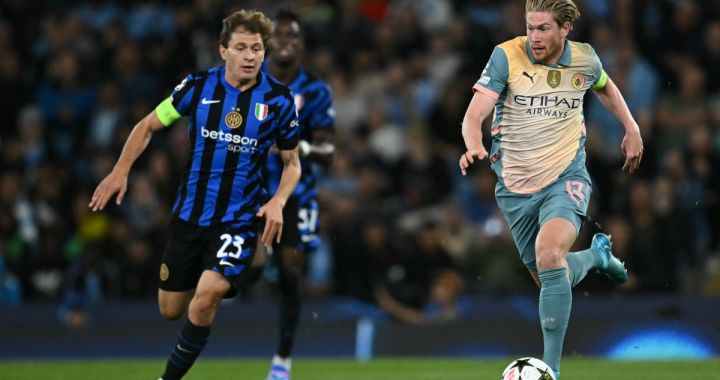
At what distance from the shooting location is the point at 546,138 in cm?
721

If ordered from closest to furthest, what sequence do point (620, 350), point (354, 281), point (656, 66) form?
point (620, 350), point (354, 281), point (656, 66)

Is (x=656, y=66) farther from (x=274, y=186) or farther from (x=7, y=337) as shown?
(x=7, y=337)

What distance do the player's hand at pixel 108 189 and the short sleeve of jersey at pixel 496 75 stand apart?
2.13m

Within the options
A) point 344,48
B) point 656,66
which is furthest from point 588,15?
point 344,48

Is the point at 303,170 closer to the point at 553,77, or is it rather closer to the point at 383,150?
the point at 553,77

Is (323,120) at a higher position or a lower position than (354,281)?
higher

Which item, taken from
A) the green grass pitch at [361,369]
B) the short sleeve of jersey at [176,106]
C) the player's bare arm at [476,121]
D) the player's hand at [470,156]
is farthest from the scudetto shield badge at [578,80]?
the green grass pitch at [361,369]

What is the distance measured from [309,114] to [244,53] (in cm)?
188

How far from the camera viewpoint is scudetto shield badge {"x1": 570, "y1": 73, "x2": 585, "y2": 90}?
7.16 meters

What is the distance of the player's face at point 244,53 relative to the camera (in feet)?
23.5

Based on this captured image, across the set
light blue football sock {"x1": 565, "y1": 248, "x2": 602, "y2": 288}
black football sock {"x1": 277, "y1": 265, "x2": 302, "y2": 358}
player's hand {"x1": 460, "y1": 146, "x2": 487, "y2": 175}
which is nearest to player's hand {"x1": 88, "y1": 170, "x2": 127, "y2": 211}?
player's hand {"x1": 460, "y1": 146, "x2": 487, "y2": 175}

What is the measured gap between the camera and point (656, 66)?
13773 mm

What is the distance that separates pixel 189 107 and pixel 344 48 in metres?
7.99

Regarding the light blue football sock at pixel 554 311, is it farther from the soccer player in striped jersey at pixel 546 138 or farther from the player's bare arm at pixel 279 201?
the player's bare arm at pixel 279 201
